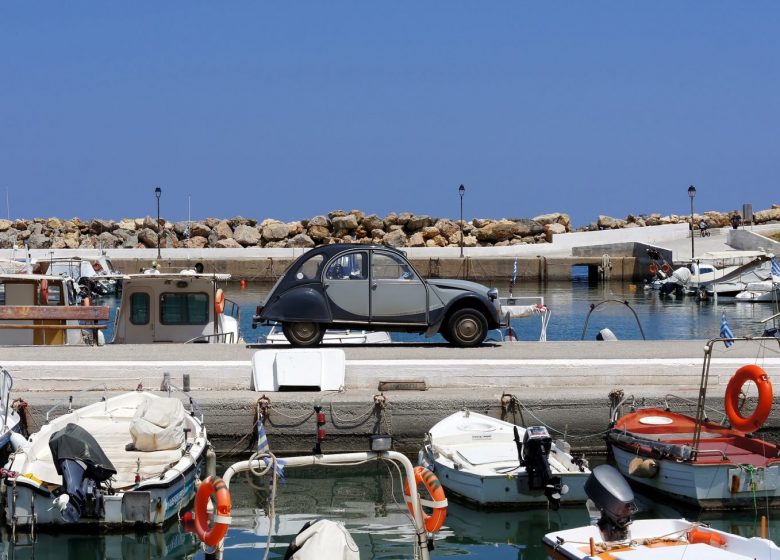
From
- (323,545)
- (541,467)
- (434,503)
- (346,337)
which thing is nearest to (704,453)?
(541,467)

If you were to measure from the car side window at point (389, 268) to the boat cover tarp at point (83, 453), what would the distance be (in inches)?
300

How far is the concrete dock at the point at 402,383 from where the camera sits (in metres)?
16.8

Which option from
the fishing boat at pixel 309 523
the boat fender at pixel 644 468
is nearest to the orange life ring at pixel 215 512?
the fishing boat at pixel 309 523

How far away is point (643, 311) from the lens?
47.1 metres

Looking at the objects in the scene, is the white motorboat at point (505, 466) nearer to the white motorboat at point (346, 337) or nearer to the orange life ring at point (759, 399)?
the orange life ring at point (759, 399)

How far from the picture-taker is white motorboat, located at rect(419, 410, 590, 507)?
14180 mm

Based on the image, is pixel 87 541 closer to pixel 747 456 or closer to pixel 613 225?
pixel 747 456

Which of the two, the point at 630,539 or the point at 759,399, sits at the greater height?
the point at 759,399

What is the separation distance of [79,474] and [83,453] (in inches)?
9.5

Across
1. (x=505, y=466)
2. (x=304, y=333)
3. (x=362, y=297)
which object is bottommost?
(x=505, y=466)

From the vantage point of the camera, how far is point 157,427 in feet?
48.0

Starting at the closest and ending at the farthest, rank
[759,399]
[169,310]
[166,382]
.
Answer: [759,399] → [166,382] → [169,310]

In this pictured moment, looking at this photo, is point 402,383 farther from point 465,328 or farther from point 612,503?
point 612,503

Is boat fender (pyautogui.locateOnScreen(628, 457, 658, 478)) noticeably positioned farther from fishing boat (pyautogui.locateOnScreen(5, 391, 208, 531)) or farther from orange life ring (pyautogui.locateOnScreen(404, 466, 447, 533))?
fishing boat (pyautogui.locateOnScreen(5, 391, 208, 531))
